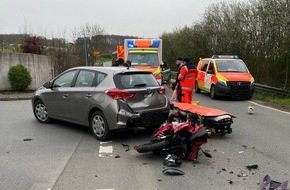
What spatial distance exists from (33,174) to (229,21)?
1990 cm

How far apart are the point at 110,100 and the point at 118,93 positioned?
0.75ft

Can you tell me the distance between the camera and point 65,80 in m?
9.30

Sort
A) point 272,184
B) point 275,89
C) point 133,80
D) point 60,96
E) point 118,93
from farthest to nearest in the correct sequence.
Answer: point 275,89, point 60,96, point 133,80, point 118,93, point 272,184

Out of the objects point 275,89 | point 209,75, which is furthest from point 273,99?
point 209,75

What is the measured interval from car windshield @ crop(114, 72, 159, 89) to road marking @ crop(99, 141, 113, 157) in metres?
1.24

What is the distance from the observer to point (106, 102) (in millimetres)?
7832

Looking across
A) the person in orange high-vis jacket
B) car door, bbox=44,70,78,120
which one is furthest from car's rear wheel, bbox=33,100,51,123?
the person in orange high-vis jacket

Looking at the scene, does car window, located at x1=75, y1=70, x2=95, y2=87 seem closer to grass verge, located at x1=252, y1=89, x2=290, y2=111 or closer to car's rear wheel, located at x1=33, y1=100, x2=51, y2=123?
car's rear wheel, located at x1=33, y1=100, x2=51, y2=123

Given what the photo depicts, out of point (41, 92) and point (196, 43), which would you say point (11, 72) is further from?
point (196, 43)

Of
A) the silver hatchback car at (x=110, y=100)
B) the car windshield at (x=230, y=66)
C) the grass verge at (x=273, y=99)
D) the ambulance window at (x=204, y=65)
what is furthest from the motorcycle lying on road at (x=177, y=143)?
the ambulance window at (x=204, y=65)

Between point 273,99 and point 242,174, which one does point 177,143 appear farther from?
point 273,99

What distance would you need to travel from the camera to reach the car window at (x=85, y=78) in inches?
334

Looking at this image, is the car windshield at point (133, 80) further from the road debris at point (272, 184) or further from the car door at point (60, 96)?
the road debris at point (272, 184)

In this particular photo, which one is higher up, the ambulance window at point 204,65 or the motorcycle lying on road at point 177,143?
the ambulance window at point 204,65
